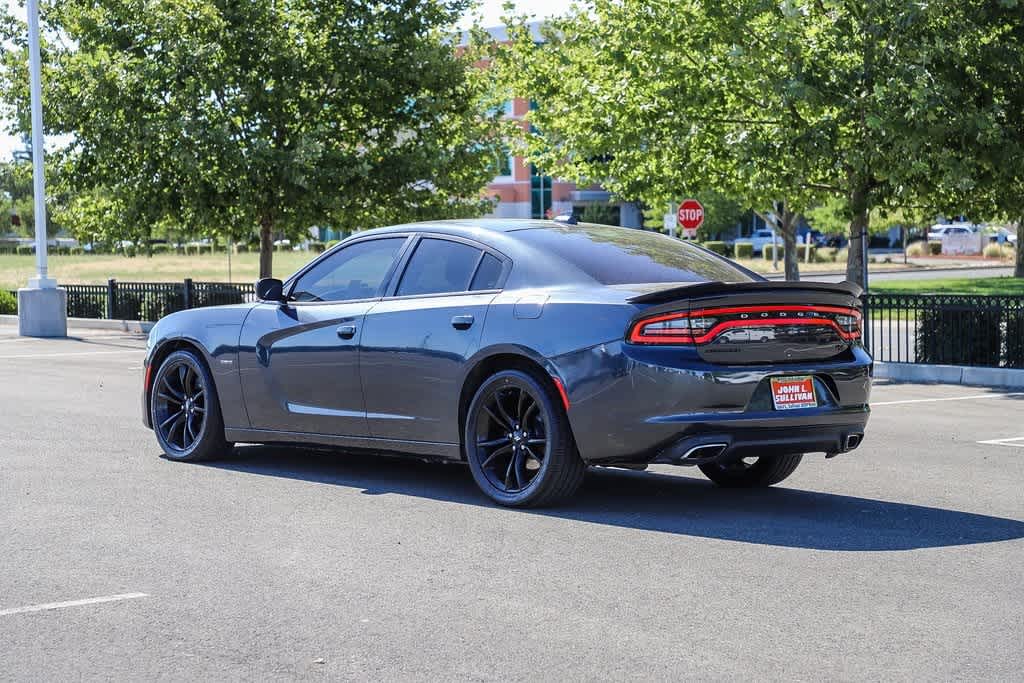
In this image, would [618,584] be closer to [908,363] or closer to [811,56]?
[908,363]

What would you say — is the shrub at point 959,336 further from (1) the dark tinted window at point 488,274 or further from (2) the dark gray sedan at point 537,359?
(1) the dark tinted window at point 488,274

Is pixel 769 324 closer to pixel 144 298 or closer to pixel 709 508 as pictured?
pixel 709 508

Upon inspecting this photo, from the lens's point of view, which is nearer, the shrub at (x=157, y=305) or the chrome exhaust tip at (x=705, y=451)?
the chrome exhaust tip at (x=705, y=451)

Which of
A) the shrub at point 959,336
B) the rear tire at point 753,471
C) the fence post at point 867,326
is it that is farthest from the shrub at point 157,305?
Answer: the rear tire at point 753,471

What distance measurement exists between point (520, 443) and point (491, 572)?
1.61 metres

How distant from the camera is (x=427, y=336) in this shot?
8.41 metres

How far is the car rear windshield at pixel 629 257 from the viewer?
320 inches

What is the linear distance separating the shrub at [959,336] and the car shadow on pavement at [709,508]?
9.80m

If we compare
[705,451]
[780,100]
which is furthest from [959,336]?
[705,451]

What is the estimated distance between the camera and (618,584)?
6242 mm

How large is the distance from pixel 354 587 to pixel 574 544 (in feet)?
4.35

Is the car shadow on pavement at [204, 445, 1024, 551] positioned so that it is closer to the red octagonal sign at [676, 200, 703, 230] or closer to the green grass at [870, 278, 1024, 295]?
the green grass at [870, 278, 1024, 295]

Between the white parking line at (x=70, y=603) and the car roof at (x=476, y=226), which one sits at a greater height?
the car roof at (x=476, y=226)

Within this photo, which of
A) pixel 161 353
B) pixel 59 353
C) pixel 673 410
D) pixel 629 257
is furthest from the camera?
pixel 59 353
